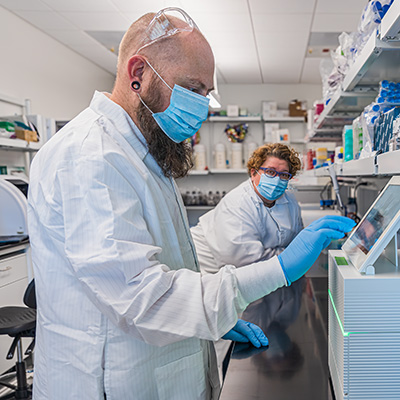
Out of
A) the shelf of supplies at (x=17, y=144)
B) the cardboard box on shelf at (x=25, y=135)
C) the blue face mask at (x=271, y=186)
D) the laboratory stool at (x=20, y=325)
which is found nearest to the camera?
the laboratory stool at (x=20, y=325)

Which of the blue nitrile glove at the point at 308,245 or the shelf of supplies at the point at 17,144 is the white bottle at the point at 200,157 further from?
the blue nitrile glove at the point at 308,245

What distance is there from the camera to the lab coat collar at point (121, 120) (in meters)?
1.03

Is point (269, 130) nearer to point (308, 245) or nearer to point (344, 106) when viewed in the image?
point (344, 106)

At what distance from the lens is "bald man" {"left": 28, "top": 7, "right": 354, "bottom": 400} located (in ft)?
2.68

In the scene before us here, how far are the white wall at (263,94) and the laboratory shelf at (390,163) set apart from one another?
5870 mm

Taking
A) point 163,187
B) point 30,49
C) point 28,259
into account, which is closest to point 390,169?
point 163,187

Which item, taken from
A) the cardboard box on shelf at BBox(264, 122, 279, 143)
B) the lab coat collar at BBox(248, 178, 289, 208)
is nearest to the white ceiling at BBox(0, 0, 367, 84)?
the cardboard box on shelf at BBox(264, 122, 279, 143)

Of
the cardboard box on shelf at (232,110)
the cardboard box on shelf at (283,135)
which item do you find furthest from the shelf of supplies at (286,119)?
the cardboard box on shelf at (232,110)

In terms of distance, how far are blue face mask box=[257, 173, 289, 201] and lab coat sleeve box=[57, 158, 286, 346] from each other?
1.60 metres

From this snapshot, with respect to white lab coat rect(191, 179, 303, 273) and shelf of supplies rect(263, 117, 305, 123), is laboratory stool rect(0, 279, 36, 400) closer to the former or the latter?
white lab coat rect(191, 179, 303, 273)

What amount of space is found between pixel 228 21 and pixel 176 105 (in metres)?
3.20

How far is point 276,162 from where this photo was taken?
2.44 m

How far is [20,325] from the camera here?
219 cm

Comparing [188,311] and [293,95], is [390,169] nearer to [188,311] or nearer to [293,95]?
[188,311]
